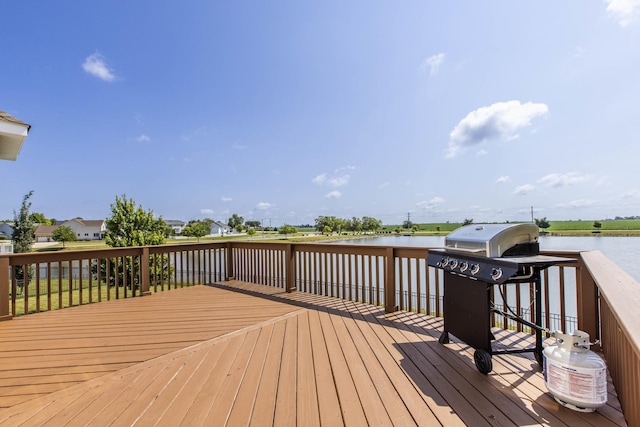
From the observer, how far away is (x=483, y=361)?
6.32 ft

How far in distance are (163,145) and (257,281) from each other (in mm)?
17183

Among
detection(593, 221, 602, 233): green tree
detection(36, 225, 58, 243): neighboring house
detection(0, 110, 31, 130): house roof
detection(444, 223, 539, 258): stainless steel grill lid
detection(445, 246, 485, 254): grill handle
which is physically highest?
detection(0, 110, 31, 130): house roof

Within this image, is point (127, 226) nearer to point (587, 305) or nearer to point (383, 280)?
point (383, 280)

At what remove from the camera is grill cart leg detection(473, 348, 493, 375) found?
1.90 metres

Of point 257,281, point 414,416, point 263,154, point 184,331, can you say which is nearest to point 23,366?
point 184,331

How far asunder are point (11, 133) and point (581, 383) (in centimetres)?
545

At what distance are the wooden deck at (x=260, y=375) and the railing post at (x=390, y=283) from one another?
17 cm

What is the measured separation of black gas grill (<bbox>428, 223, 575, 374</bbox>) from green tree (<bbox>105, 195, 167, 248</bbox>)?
33.6 feet

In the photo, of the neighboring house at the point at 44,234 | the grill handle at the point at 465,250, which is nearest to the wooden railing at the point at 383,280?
the grill handle at the point at 465,250

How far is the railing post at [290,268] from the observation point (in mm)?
4586

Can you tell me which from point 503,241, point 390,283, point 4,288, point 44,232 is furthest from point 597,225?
point 44,232

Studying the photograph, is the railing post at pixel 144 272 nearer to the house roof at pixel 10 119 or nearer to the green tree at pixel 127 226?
the house roof at pixel 10 119

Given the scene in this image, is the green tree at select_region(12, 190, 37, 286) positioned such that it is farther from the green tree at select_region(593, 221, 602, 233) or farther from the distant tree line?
the distant tree line

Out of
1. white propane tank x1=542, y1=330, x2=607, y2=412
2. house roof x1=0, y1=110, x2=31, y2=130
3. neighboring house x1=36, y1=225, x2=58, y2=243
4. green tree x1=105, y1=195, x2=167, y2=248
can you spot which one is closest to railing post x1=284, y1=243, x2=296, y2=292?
white propane tank x1=542, y1=330, x2=607, y2=412
